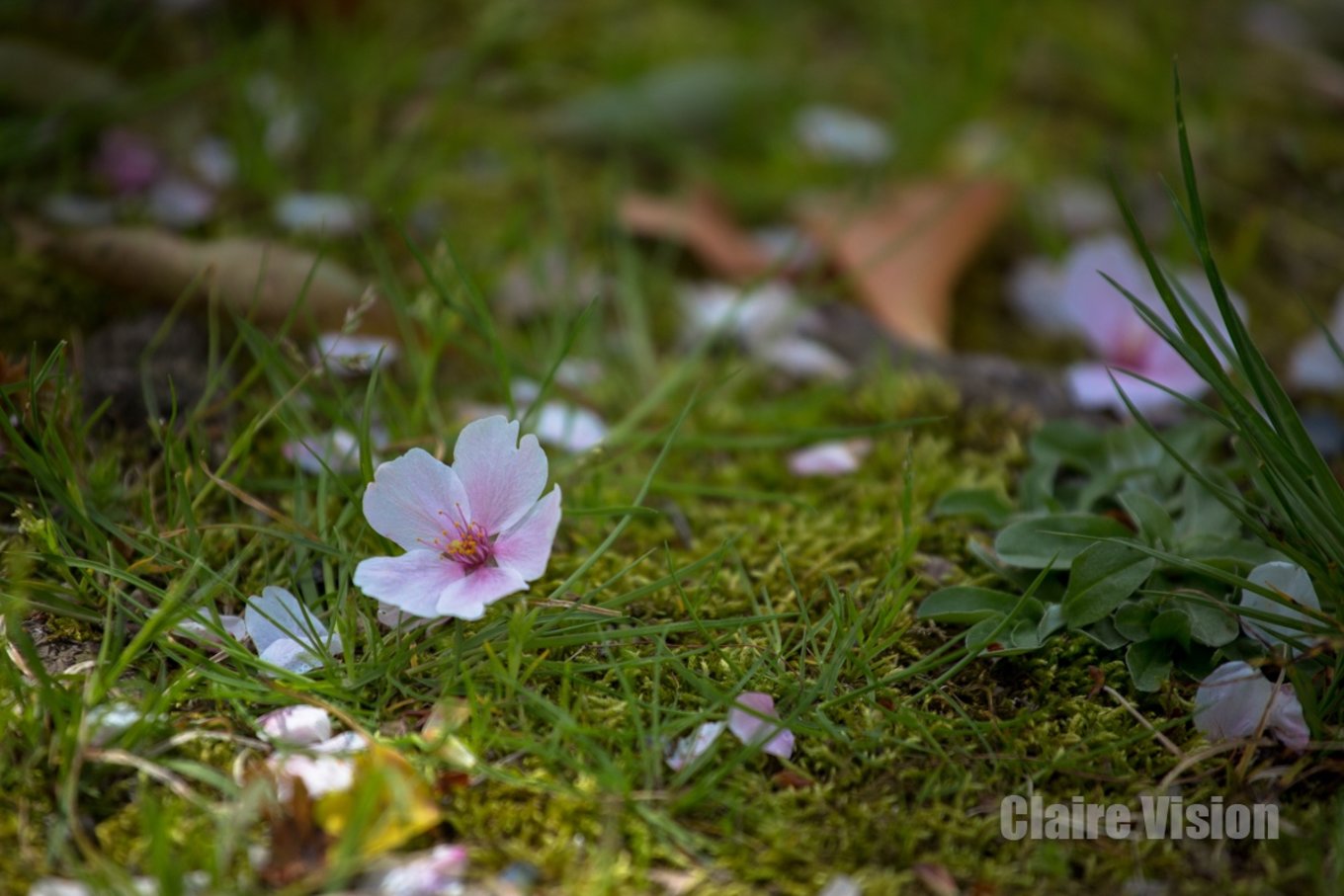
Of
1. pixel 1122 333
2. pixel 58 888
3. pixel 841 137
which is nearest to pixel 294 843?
pixel 58 888

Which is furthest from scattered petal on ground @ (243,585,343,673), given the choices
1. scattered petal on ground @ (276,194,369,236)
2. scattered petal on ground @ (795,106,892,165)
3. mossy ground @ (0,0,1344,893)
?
scattered petal on ground @ (795,106,892,165)

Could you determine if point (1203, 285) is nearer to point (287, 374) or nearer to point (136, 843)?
point (287, 374)

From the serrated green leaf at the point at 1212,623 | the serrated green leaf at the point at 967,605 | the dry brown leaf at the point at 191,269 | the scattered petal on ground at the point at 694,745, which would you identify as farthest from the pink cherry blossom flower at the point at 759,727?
the dry brown leaf at the point at 191,269

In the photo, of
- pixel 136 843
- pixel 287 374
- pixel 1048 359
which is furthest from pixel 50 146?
pixel 1048 359

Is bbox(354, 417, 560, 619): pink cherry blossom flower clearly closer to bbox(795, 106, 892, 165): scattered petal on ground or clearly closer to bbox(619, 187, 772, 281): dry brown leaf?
bbox(619, 187, 772, 281): dry brown leaf

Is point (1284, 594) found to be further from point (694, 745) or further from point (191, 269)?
point (191, 269)
